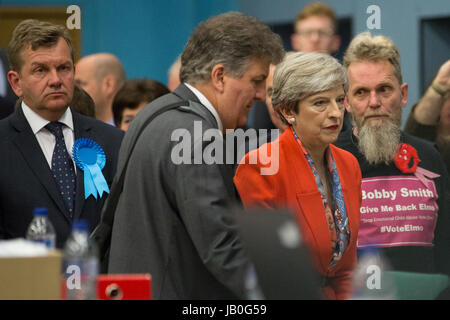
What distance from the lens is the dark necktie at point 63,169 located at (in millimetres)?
3188

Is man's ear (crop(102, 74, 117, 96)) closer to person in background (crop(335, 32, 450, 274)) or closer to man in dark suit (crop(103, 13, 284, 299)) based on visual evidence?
person in background (crop(335, 32, 450, 274))

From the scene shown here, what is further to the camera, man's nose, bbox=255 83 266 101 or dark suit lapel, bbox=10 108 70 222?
dark suit lapel, bbox=10 108 70 222

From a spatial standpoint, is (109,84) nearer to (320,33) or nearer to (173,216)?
(320,33)

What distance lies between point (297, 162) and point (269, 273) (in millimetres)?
1171

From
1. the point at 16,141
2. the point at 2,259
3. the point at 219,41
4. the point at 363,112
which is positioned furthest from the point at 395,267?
the point at 2,259

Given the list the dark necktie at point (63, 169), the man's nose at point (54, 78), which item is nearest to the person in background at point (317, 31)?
the man's nose at point (54, 78)

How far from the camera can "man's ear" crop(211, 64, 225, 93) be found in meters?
2.73

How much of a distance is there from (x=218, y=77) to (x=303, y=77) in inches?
16.1

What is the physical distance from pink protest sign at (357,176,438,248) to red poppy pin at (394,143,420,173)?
0.08 metres

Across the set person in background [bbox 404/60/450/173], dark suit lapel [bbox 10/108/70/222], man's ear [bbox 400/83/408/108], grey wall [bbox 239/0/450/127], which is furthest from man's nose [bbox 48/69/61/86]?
grey wall [bbox 239/0/450/127]

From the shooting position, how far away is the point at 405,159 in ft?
11.8

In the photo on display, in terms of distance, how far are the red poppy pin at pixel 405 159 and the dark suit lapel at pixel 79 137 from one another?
1.40 m

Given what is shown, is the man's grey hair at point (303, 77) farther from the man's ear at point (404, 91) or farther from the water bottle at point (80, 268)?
the water bottle at point (80, 268)
